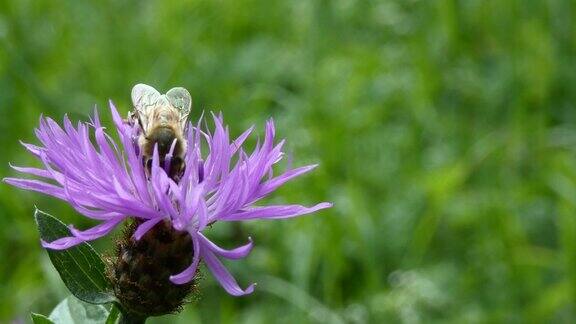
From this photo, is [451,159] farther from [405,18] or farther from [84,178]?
[84,178]

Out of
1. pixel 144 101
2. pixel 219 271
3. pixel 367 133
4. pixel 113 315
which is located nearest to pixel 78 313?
pixel 113 315

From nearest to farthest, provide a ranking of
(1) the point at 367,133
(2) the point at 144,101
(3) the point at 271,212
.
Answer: (3) the point at 271,212 → (2) the point at 144,101 → (1) the point at 367,133

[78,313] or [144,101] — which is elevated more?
[144,101]

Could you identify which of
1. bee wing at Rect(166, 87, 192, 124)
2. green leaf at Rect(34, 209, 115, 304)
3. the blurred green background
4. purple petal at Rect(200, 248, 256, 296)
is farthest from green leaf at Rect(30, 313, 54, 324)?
the blurred green background

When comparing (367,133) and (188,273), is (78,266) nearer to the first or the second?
(188,273)

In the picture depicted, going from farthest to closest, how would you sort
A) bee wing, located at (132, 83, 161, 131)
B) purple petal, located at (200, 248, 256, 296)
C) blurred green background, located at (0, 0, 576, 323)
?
blurred green background, located at (0, 0, 576, 323) < bee wing, located at (132, 83, 161, 131) < purple petal, located at (200, 248, 256, 296)

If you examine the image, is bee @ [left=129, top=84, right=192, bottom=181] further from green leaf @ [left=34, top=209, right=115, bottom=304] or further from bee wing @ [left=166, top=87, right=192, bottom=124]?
green leaf @ [left=34, top=209, right=115, bottom=304]

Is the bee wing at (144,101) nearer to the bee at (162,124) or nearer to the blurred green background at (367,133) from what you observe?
the bee at (162,124)

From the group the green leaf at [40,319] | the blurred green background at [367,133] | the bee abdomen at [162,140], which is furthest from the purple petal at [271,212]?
the blurred green background at [367,133]
